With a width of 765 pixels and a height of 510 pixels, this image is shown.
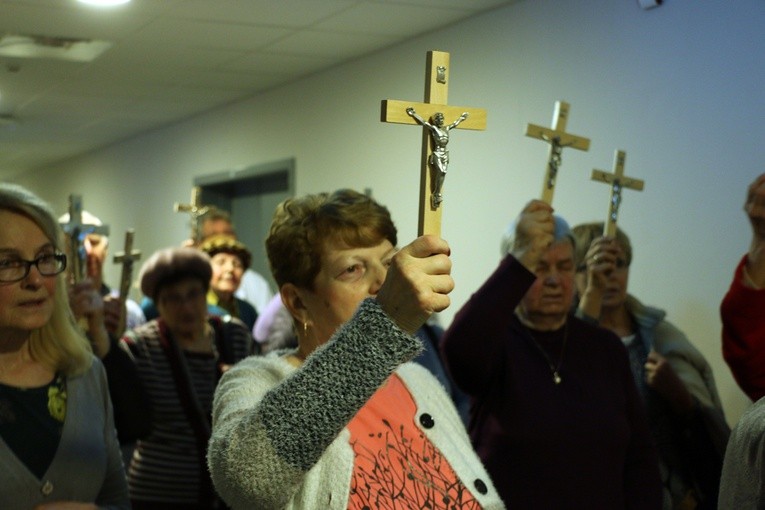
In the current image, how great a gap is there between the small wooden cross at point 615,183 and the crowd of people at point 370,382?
3.3 inches

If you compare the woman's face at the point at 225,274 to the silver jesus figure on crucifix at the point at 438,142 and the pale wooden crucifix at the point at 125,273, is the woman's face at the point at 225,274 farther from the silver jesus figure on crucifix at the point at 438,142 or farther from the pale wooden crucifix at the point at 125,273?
the silver jesus figure on crucifix at the point at 438,142

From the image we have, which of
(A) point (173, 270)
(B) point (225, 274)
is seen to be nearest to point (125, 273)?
(A) point (173, 270)

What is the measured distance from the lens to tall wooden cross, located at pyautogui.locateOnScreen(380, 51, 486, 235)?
137cm

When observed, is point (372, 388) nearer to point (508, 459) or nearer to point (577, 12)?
point (508, 459)

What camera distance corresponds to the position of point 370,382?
1.18 m

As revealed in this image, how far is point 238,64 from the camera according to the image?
5844 millimetres

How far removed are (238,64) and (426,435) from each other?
4.60 m

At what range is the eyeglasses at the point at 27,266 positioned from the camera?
6.08 ft

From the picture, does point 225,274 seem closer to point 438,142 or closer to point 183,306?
point 183,306

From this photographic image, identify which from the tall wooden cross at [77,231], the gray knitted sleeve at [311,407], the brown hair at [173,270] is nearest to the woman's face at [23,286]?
the gray knitted sleeve at [311,407]

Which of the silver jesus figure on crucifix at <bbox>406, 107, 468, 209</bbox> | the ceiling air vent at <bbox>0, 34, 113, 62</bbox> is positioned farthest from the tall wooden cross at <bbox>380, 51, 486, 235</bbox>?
the ceiling air vent at <bbox>0, 34, 113, 62</bbox>

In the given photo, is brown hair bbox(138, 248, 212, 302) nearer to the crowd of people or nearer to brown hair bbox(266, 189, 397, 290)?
the crowd of people

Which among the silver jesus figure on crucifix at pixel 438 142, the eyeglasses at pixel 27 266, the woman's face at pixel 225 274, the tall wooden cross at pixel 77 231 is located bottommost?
the woman's face at pixel 225 274

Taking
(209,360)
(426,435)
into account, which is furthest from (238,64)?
(426,435)
